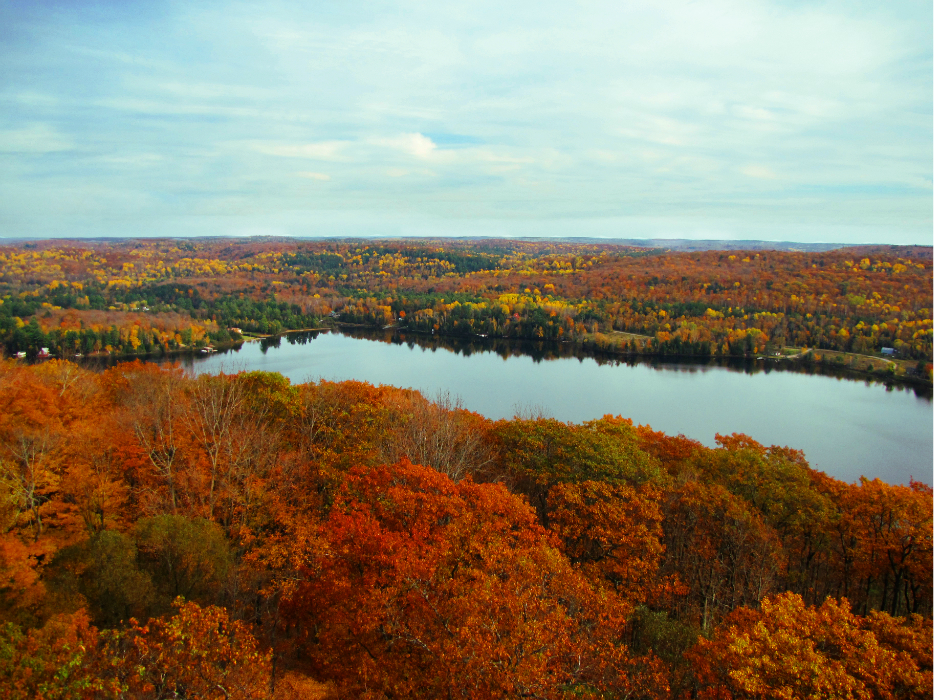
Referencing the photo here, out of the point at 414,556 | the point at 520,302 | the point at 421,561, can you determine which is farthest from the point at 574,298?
the point at 421,561

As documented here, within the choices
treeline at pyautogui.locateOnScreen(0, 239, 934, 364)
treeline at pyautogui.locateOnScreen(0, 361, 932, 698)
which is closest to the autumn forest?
treeline at pyautogui.locateOnScreen(0, 361, 932, 698)

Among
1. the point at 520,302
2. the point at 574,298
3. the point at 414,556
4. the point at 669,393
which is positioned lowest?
the point at 669,393

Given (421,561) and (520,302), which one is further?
(520,302)

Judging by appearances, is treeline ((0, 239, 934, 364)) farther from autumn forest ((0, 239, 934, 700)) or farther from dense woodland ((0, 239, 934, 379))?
autumn forest ((0, 239, 934, 700))

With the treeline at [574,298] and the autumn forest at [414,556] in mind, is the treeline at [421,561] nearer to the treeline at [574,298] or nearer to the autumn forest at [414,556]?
the autumn forest at [414,556]

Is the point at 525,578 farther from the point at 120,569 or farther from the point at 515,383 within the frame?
the point at 515,383

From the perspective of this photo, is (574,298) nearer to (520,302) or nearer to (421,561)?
(520,302)
